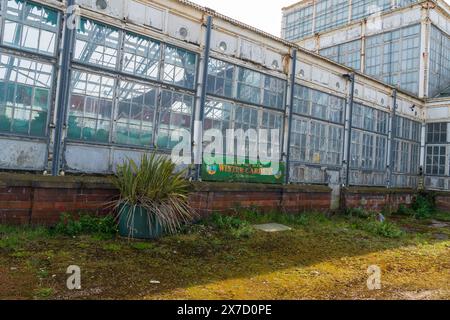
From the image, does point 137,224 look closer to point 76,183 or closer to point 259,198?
point 76,183

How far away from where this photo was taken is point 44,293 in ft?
11.3

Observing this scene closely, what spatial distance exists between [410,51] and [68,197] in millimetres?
16020

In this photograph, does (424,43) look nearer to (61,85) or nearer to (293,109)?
(293,109)

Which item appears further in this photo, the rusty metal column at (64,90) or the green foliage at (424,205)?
the green foliage at (424,205)

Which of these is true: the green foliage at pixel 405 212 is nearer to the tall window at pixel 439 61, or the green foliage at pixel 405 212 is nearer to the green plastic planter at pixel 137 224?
the tall window at pixel 439 61

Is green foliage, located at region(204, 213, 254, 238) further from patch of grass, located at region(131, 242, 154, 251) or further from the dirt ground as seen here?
patch of grass, located at region(131, 242, 154, 251)

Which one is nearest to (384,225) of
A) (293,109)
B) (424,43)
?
(293,109)

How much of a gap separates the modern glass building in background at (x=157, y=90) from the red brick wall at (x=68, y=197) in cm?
47

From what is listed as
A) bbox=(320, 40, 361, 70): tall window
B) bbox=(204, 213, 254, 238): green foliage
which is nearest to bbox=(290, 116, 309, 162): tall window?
bbox=(204, 213, 254, 238): green foliage

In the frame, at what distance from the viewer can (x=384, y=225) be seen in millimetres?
8367

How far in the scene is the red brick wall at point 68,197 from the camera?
18.1ft

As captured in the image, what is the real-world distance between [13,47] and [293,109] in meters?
7.10

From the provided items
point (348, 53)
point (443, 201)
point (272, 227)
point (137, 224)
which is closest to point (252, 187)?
point (272, 227)

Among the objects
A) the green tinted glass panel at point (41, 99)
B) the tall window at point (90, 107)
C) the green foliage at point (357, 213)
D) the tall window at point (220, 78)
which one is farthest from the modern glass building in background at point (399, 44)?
the green tinted glass panel at point (41, 99)
